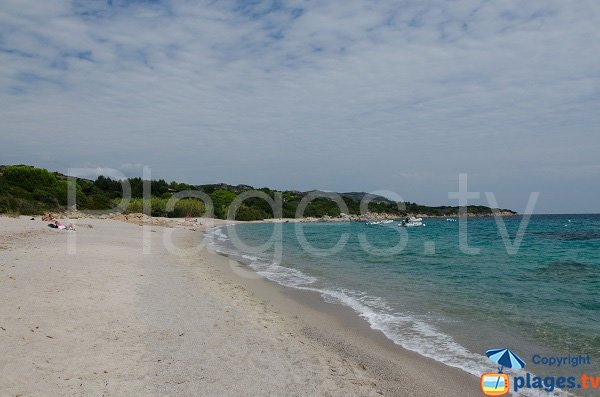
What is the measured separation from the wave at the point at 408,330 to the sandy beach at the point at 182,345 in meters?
0.29

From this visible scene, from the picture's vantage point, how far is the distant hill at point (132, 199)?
4559 cm

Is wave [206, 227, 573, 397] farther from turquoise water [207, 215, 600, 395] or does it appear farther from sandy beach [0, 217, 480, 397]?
sandy beach [0, 217, 480, 397]

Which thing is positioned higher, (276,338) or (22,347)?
(22,347)

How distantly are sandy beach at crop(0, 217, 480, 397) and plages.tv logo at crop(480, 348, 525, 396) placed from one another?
17 cm

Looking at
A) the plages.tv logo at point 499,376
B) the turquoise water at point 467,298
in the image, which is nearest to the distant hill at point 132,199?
the turquoise water at point 467,298

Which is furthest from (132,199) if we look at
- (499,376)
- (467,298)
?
(499,376)

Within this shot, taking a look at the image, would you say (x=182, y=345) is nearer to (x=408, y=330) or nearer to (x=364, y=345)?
(x=364, y=345)

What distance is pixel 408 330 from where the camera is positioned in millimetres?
8297

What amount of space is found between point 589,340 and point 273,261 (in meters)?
14.0

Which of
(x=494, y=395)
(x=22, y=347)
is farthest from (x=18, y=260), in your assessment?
(x=494, y=395)

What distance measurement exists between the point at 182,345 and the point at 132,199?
60045mm

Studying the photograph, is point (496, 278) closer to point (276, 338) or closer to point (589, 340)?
point (589, 340)

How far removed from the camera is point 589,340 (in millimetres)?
7641

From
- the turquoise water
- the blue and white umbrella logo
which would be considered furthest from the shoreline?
the blue and white umbrella logo
